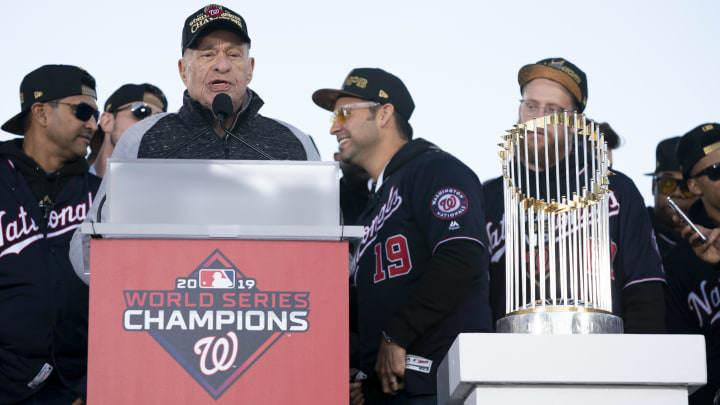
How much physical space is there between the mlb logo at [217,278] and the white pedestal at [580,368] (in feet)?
1.91

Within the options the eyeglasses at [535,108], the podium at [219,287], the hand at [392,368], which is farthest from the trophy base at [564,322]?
the eyeglasses at [535,108]

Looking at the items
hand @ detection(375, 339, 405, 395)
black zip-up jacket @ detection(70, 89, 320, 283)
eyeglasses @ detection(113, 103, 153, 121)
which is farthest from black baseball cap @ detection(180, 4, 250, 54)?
eyeglasses @ detection(113, 103, 153, 121)

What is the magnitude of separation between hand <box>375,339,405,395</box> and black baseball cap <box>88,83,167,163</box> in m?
2.48

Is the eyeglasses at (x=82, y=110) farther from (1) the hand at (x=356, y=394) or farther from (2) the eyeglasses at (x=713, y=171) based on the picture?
(2) the eyeglasses at (x=713, y=171)

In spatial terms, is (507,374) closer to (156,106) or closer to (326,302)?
(326,302)

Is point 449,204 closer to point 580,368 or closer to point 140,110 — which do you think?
point 580,368

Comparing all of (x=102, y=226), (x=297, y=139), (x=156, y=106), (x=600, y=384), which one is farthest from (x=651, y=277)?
(x=156, y=106)

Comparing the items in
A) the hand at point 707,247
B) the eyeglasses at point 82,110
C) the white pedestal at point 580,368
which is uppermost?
the eyeglasses at point 82,110

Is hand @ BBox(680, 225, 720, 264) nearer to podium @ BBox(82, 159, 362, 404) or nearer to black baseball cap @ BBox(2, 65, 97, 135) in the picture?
podium @ BBox(82, 159, 362, 404)

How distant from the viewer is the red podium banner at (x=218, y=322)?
2182mm

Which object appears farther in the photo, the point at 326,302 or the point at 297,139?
the point at 297,139

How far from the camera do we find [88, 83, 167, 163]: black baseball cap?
5305 millimetres

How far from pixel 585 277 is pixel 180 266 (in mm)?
1010

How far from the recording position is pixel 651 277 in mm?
3908
